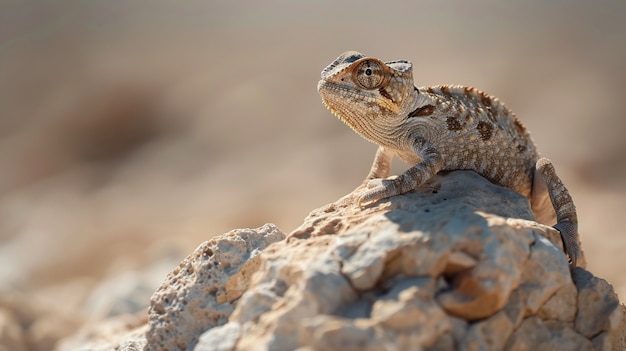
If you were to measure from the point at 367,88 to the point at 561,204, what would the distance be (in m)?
1.67

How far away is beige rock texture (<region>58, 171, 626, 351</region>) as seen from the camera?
2832mm

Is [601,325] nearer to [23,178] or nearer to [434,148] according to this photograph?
[434,148]

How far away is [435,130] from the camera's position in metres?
4.73

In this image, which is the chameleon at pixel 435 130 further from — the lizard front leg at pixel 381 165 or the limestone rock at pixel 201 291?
the limestone rock at pixel 201 291

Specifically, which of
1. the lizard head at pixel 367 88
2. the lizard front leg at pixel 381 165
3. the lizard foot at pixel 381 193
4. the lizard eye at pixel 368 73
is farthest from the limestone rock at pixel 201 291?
the lizard front leg at pixel 381 165

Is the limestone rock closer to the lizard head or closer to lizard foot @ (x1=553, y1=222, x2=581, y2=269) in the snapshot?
the lizard head

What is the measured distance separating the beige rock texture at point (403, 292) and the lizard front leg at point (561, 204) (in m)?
0.59

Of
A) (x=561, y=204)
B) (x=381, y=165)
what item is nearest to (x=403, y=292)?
(x=561, y=204)

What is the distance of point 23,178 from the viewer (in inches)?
853

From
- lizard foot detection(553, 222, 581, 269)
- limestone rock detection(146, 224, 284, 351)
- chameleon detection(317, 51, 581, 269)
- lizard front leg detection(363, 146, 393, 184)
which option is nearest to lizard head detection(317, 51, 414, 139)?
chameleon detection(317, 51, 581, 269)

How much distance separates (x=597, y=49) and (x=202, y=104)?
13.2 meters

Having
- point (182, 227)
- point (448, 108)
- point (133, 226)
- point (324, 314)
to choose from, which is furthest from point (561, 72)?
point (324, 314)

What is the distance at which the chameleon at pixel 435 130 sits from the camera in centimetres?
445

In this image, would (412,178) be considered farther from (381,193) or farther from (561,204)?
(561,204)
